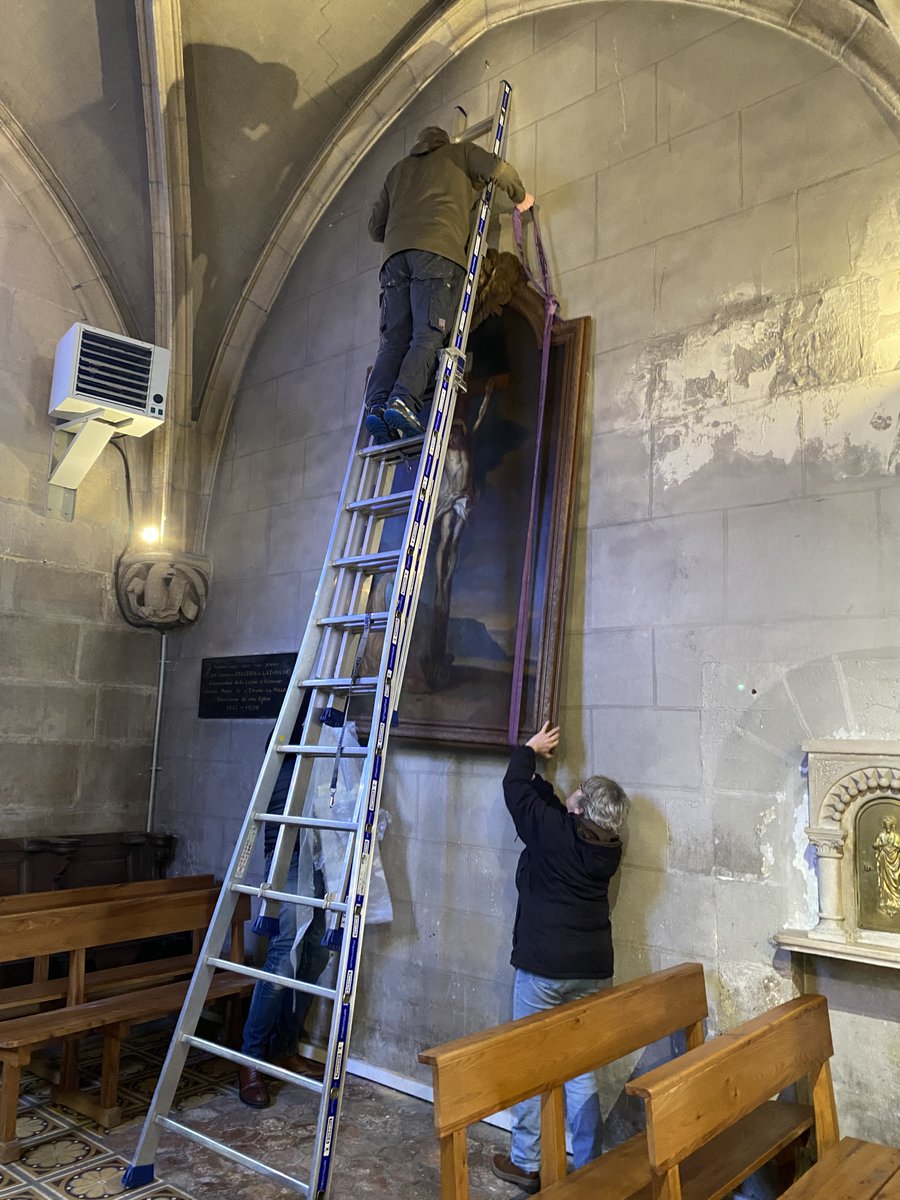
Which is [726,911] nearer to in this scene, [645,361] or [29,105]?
[645,361]

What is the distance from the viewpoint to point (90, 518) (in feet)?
16.9

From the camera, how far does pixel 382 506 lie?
12.1 feet

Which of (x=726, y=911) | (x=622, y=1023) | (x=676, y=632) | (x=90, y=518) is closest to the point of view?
(x=622, y=1023)

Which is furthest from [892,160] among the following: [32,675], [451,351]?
[32,675]

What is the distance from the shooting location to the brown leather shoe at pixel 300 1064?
12.5ft

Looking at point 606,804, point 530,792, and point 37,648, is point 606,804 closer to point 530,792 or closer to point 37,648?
point 530,792

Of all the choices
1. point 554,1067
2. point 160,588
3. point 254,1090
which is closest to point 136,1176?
point 254,1090

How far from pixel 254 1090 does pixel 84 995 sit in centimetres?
82

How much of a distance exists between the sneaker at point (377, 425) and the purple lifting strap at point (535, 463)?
623 mm

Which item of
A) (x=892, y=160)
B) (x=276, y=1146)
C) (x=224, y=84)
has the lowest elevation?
(x=276, y=1146)

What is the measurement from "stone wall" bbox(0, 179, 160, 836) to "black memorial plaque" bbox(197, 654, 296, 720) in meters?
0.51

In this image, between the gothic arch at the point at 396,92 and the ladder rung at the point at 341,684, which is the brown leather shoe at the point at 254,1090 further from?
the gothic arch at the point at 396,92

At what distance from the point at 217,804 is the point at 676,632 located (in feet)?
9.30

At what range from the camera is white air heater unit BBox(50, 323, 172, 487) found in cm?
466
